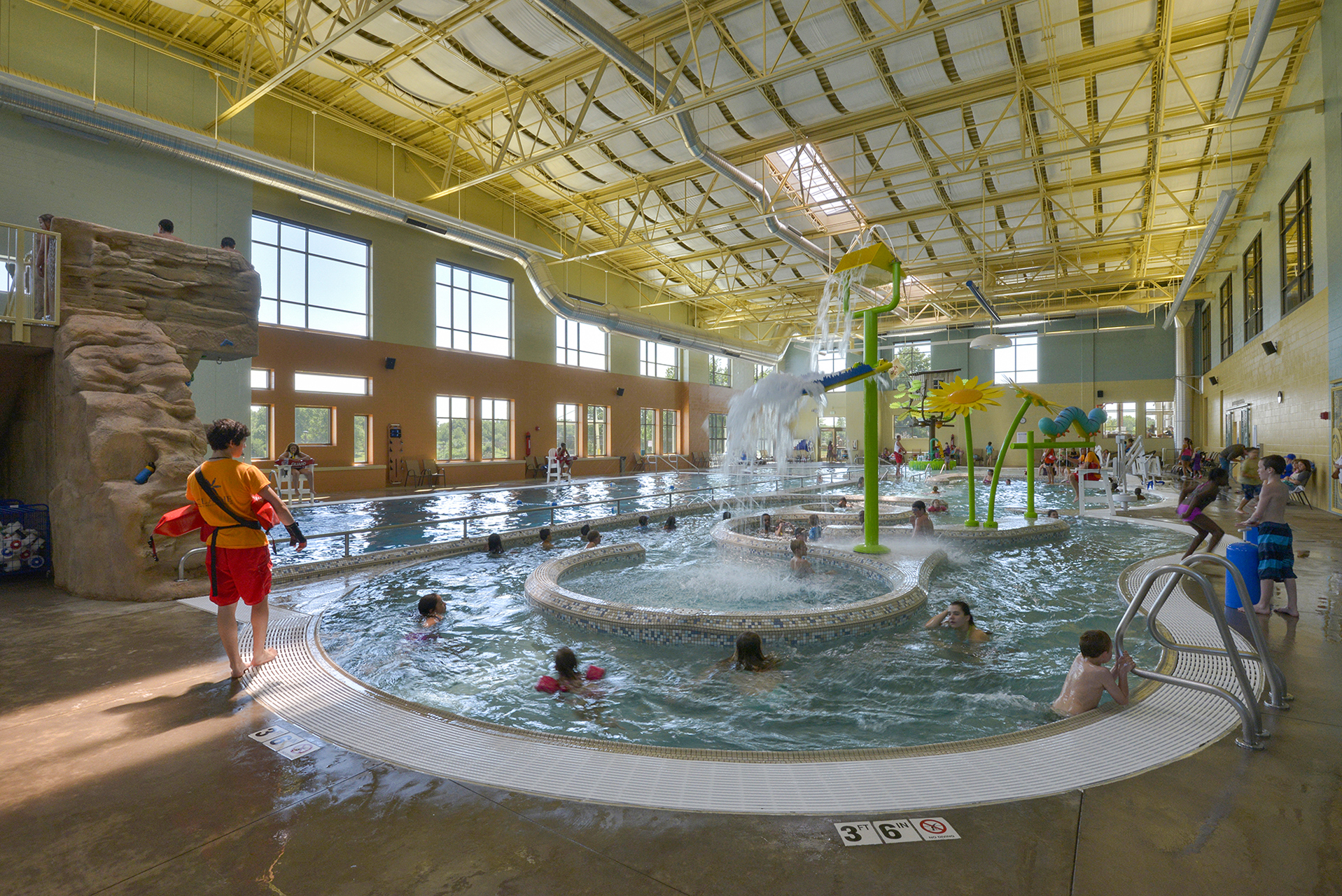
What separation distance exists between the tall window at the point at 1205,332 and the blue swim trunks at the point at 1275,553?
2370 cm

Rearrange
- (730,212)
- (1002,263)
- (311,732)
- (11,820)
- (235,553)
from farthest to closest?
(1002,263) < (730,212) < (235,553) < (311,732) < (11,820)

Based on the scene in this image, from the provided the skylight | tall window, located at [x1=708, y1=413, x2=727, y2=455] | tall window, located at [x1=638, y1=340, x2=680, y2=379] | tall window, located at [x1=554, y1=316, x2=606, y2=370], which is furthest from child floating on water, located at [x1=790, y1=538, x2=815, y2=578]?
tall window, located at [x1=708, y1=413, x2=727, y2=455]

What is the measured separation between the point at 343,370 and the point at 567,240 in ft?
30.6

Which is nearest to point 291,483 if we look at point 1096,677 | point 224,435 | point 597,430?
point 224,435

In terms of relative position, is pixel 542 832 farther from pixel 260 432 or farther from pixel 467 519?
pixel 260 432

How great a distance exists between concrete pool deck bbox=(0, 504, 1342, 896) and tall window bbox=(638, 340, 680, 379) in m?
23.5

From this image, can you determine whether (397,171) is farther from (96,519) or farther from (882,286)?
(882,286)

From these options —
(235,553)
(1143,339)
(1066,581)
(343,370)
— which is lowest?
(1066,581)

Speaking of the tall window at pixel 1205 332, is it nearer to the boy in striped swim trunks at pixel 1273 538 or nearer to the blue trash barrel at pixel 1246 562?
the boy in striped swim trunks at pixel 1273 538

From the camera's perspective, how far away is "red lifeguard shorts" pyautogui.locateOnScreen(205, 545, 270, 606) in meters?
3.45

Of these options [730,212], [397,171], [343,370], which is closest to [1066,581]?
[730,212]

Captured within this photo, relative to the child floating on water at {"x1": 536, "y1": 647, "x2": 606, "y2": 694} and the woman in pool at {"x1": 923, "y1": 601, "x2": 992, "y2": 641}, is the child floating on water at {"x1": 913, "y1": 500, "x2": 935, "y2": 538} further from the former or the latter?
the child floating on water at {"x1": 536, "y1": 647, "x2": 606, "y2": 694}

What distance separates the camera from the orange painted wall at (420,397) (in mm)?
14430

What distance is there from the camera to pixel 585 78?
39.8 ft
